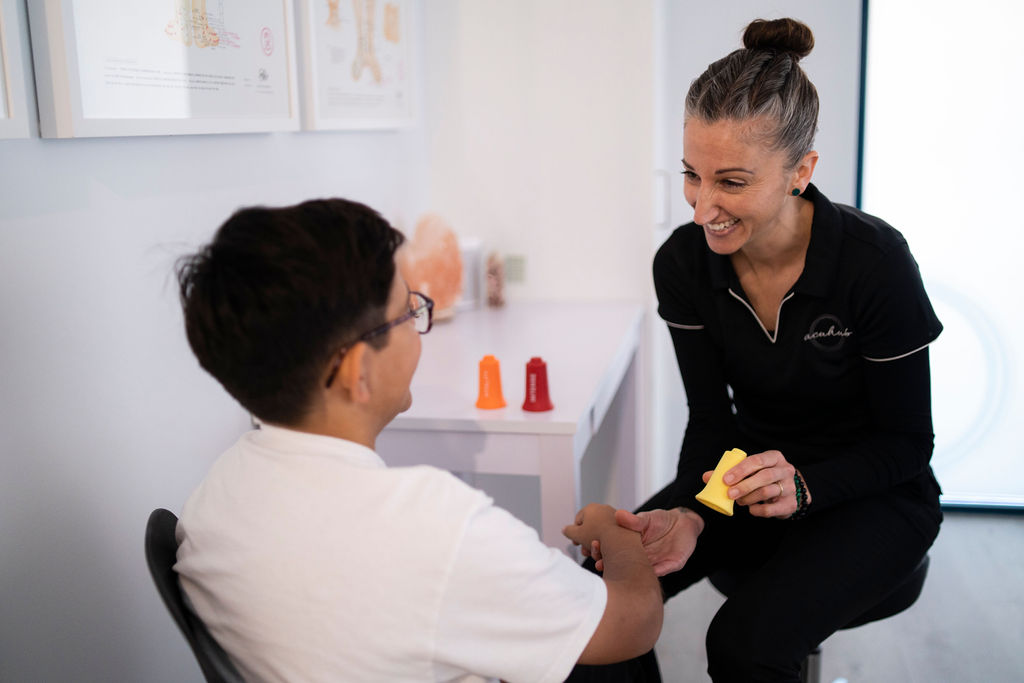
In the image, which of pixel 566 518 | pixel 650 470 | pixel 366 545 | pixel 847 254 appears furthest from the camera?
pixel 650 470

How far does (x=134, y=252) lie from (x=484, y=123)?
132 centimetres

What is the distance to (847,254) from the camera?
137 cm

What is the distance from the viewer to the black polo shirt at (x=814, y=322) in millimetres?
1339

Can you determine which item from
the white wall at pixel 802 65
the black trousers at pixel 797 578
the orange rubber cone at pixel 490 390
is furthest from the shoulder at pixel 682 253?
the white wall at pixel 802 65

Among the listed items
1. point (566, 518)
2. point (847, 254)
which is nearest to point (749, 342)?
point (847, 254)

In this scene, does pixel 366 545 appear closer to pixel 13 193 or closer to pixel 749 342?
pixel 13 193

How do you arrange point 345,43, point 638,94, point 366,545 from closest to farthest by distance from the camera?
point 366,545 → point 345,43 → point 638,94

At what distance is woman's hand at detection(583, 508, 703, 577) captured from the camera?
1342 millimetres

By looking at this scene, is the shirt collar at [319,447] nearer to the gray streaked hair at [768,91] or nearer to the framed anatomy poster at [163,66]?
the framed anatomy poster at [163,66]

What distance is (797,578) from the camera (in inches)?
50.0

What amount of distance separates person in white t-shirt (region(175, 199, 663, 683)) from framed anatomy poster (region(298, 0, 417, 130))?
1.10 m

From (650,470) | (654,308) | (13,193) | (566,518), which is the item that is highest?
(13,193)

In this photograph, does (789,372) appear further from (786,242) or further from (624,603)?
→ (624,603)

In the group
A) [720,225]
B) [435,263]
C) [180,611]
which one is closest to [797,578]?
[720,225]
